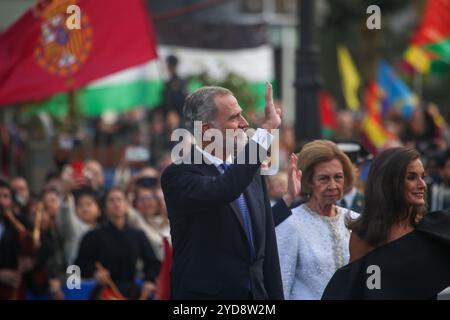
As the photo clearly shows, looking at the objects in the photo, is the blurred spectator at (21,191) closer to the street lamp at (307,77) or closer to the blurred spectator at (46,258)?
the blurred spectator at (46,258)

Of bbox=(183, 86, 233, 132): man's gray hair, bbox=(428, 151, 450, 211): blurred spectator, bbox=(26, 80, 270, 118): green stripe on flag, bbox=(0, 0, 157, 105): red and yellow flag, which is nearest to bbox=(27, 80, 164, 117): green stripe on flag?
bbox=(26, 80, 270, 118): green stripe on flag

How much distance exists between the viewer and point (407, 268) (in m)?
5.65

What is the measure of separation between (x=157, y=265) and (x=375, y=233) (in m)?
4.98

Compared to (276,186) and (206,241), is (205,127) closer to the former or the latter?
(206,241)

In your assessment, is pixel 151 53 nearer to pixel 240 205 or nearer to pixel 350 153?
pixel 350 153

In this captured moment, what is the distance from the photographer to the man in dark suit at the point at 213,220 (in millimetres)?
5812

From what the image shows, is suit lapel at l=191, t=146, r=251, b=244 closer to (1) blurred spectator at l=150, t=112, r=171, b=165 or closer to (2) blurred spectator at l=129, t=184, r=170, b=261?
(2) blurred spectator at l=129, t=184, r=170, b=261

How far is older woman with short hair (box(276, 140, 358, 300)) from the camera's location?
682cm

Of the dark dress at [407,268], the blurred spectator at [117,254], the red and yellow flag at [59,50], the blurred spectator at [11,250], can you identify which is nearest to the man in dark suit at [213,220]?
the dark dress at [407,268]

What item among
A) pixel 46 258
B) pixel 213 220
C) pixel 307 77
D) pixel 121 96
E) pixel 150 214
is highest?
pixel 121 96

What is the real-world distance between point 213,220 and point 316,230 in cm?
120

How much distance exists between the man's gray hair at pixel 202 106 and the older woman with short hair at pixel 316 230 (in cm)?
113

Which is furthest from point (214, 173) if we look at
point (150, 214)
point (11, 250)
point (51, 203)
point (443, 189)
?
point (51, 203)
